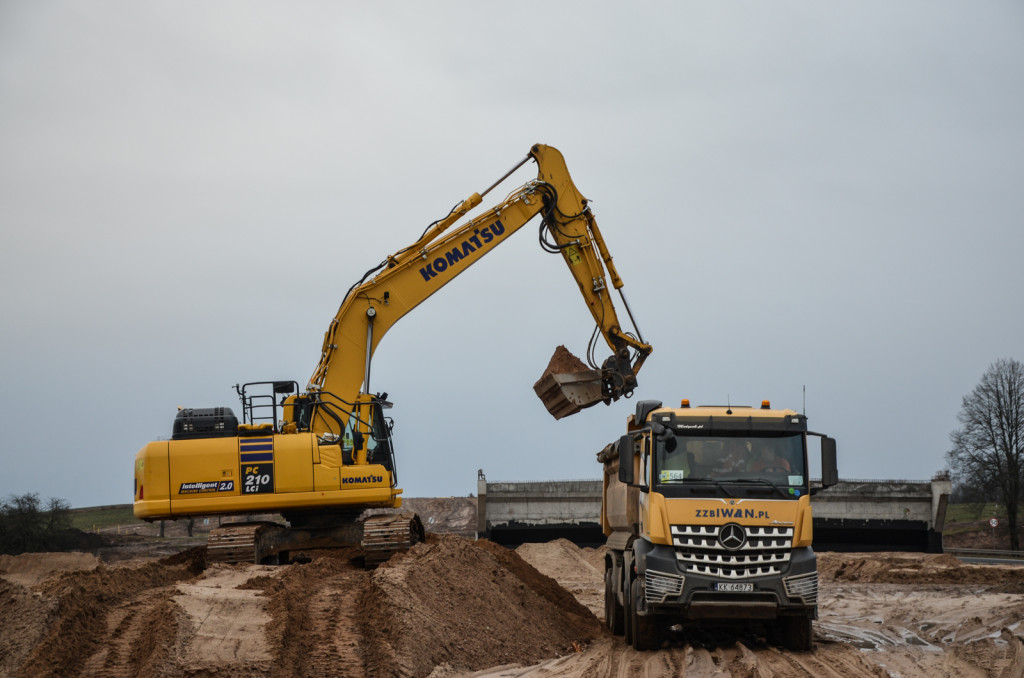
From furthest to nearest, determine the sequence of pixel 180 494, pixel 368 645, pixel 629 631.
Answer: pixel 180 494
pixel 629 631
pixel 368 645

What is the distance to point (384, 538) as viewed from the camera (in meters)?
16.2

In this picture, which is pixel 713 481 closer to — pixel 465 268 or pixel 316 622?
pixel 316 622

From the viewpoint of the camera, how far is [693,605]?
40.9 feet

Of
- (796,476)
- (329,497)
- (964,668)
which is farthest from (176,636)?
(964,668)

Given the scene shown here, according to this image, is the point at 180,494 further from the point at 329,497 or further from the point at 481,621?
the point at 481,621

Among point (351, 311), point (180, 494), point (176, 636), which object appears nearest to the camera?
point (176, 636)

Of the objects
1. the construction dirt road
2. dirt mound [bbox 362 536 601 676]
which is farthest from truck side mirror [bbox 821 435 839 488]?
dirt mound [bbox 362 536 601 676]

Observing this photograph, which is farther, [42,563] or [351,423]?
[42,563]

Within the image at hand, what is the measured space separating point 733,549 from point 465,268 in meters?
7.82

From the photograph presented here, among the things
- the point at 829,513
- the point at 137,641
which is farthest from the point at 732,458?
the point at 829,513

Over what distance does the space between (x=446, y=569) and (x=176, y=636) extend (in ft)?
16.2

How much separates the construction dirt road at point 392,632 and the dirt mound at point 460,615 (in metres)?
0.03

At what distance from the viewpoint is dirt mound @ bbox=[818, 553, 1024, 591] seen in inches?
1037

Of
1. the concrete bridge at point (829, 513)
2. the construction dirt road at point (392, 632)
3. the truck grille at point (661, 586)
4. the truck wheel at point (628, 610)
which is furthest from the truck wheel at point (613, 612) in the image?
the concrete bridge at point (829, 513)
